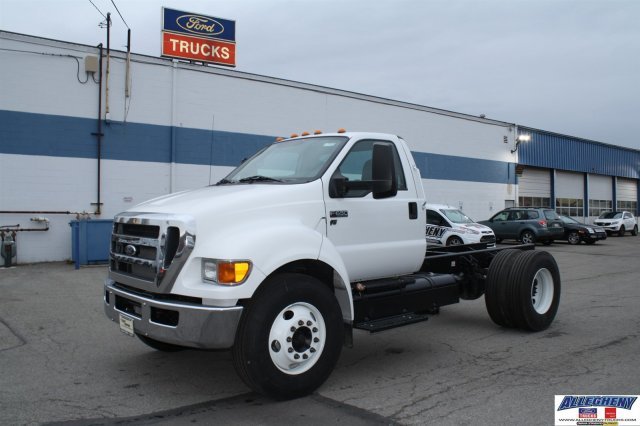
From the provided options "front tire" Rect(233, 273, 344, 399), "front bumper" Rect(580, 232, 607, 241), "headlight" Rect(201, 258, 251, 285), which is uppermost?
"headlight" Rect(201, 258, 251, 285)

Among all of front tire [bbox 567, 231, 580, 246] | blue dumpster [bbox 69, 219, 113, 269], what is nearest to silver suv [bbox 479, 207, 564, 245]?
front tire [bbox 567, 231, 580, 246]

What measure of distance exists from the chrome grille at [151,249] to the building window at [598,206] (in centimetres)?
3898

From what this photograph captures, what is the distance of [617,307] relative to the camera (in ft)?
28.5

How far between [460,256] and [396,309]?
190 centimetres

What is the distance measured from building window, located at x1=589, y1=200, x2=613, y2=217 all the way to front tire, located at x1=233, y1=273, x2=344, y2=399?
3823 cm

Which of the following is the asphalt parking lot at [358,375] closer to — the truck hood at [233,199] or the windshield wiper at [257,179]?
the truck hood at [233,199]

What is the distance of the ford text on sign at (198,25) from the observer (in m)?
18.8

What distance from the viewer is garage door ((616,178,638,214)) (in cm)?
4164

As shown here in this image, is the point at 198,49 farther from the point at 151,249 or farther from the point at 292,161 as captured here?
the point at 151,249

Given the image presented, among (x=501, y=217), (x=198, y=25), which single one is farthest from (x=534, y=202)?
(x=198, y=25)

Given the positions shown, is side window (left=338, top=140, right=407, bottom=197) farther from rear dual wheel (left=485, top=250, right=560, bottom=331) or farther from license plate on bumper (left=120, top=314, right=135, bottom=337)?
rear dual wheel (left=485, top=250, right=560, bottom=331)

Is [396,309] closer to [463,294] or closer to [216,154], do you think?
[463,294]

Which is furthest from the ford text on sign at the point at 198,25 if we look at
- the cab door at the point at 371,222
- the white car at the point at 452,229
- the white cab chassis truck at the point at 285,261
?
the cab door at the point at 371,222

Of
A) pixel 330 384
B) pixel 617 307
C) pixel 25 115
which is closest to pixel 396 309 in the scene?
pixel 330 384
